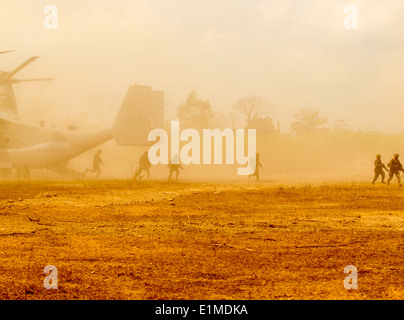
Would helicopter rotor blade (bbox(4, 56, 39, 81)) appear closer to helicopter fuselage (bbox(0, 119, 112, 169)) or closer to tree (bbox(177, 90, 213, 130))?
helicopter fuselage (bbox(0, 119, 112, 169))

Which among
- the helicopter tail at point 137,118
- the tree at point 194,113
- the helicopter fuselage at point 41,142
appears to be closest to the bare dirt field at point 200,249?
the helicopter tail at point 137,118

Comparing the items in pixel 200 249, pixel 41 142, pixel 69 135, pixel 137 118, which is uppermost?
pixel 137 118

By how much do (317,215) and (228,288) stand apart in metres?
6.48

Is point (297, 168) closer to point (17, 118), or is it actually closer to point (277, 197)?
point (17, 118)

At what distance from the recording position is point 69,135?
28.7 meters

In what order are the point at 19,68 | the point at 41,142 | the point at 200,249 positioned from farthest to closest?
1. the point at 41,142
2. the point at 19,68
3. the point at 200,249

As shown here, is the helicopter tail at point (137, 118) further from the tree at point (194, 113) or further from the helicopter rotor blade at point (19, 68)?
the tree at point (194, 113)

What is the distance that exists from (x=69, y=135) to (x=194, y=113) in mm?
23526

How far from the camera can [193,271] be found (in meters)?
5.79

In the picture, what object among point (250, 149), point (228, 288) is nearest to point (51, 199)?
point (228, 288)

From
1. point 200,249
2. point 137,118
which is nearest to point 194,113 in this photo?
point 137,118

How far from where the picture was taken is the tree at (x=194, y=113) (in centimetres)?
5053

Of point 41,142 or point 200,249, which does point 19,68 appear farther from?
point 200,249

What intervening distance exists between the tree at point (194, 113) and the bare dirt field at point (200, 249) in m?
37.1
